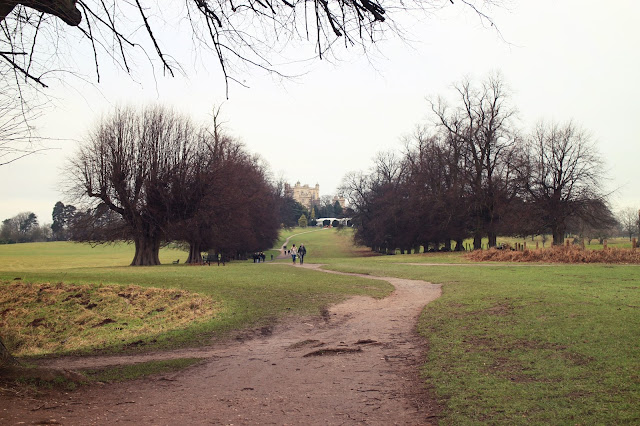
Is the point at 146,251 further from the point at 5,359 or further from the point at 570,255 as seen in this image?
the point at 5,359

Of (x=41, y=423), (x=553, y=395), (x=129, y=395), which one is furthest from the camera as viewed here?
(x=129, y=395)

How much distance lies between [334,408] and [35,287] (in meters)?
13.0

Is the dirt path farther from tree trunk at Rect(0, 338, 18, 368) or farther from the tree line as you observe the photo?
the tree line

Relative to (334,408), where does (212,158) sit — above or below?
above

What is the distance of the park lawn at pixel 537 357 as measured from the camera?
4875 mm

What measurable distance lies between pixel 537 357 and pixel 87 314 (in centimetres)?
1074

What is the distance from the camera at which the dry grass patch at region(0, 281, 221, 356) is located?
1023 centimetres

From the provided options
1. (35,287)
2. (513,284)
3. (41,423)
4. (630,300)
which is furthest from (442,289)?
(41,423)

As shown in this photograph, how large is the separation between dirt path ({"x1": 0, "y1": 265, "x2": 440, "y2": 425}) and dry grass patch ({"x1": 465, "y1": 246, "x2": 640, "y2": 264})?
2206 cm

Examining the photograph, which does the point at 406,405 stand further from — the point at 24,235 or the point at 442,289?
the point at 24,235

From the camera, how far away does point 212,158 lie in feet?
129

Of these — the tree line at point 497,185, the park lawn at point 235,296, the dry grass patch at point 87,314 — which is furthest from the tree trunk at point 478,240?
the dry grass patch at point 87,314

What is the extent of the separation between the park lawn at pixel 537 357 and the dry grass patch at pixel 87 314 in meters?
6.47

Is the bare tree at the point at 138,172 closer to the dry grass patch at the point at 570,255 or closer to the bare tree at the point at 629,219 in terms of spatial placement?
the dry grass patch at the point at 570,255
